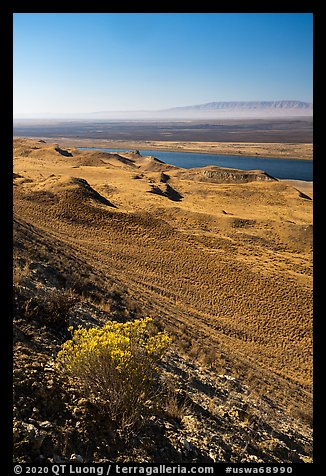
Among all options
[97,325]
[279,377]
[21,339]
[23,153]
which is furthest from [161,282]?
[23,153]

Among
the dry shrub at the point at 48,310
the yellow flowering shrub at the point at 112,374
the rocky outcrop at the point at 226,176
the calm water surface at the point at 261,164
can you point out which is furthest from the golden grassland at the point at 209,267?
the calm water surface at the point at 261,164

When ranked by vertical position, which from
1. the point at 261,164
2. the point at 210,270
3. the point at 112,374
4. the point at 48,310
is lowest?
the point at 210,270

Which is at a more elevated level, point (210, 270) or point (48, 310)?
point (48, 310)

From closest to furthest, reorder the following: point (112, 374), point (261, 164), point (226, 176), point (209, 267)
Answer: point (112, 374) → point (209, 267) → point (226, 176) → point (261, 164)

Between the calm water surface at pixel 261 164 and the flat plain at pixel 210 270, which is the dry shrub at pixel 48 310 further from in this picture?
the calm water surface at pixel 261 164

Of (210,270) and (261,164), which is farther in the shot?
(261,164)

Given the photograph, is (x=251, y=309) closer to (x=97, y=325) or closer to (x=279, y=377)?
(x=279, y=377)

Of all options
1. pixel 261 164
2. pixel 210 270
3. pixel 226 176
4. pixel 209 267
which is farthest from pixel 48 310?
pixel 261 164

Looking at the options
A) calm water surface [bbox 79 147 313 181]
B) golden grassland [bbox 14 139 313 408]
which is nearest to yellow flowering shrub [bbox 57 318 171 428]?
golden grassland [bbox 14 139 313 408]

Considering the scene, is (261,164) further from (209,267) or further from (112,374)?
(112,374)
